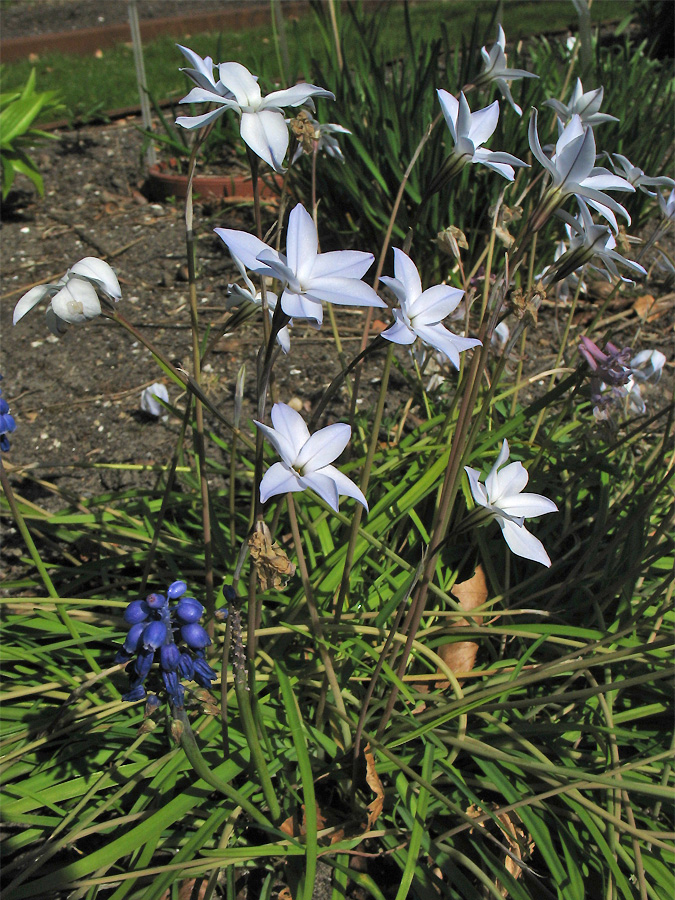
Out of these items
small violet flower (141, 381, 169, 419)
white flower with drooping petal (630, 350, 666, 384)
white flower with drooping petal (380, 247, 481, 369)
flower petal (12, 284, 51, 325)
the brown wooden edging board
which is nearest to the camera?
white flower with drooping petal (380, 247, 481, 369)

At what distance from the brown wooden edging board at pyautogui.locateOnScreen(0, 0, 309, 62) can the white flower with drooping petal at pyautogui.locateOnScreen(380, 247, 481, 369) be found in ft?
22.1

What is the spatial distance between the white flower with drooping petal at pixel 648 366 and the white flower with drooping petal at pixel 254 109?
118cm

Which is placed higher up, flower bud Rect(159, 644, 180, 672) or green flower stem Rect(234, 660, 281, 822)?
flower bud Rect(159, 644, 180, 672)

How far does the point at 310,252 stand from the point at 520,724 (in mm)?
988

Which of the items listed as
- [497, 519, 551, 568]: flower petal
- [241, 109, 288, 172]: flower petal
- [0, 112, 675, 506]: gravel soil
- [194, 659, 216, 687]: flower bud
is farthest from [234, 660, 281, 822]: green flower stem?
[0, 112, 675, 506]: gravel soil

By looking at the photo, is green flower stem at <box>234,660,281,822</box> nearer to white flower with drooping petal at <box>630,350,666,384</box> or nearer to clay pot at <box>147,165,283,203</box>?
white flower with drooping petal at <box>630,350,666,384</box>

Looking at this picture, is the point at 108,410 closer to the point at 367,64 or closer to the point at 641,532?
the point at 641,532

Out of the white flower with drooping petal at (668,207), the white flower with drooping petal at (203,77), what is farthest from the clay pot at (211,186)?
the white flower with drooping petal at (203,77)

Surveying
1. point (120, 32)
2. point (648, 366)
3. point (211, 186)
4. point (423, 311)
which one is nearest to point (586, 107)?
point (423, 311)

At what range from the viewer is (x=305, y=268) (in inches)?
31.3

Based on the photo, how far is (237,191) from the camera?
3.51m

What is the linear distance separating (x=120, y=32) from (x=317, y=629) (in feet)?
24.6

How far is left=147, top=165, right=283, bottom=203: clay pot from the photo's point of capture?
3.43 metres

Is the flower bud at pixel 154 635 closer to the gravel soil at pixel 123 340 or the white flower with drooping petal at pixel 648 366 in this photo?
the gravel soil at pixel 123 340
